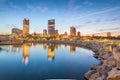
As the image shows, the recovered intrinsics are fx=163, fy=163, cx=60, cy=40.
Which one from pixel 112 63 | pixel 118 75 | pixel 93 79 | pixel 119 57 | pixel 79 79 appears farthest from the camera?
pixel 79 79

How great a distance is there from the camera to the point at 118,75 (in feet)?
40.7

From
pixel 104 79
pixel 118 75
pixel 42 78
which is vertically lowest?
pixel 42 78

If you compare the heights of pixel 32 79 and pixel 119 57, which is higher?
pixel 119 57

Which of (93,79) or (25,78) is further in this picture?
(25,78)

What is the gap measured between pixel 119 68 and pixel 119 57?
37.5 inches

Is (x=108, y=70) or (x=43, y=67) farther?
(x=43, y=67)

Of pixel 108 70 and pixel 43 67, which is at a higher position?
pixel 108 70

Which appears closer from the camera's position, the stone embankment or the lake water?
the stone embankment

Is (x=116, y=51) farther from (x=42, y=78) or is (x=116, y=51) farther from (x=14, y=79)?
(x=14, y=79)

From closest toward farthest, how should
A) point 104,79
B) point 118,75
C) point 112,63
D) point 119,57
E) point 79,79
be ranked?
point 118,75, point 119,57, point 104,79, point 112,63, point 79,79

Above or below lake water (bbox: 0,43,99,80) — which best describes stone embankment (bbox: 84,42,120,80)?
above

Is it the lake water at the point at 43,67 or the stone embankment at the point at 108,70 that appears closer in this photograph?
the stone embankment at the point at 108,70

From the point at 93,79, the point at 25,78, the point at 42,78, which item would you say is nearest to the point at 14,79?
the point at 25,78

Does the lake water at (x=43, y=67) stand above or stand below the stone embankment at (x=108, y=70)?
below
